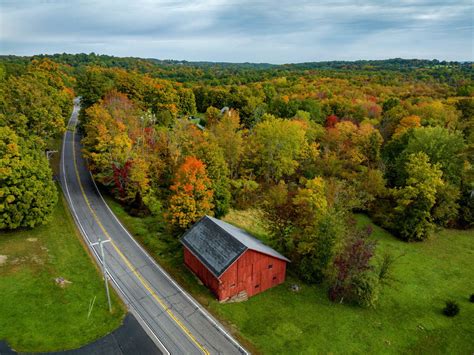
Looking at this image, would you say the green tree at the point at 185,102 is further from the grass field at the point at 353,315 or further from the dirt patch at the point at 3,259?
the dirt patch at the point at 3,259

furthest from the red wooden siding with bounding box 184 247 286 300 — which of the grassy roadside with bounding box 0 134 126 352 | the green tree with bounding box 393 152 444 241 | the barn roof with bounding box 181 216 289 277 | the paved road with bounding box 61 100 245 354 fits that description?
the green tree with bounding box 393 152 444 241

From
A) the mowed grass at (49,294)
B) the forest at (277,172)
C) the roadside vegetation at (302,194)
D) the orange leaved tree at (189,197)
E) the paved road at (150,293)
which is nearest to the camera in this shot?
the mowed grass at (49,294)

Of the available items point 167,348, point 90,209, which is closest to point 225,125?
point 90,209

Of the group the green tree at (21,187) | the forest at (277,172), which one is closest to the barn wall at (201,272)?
the forest at (277,172)

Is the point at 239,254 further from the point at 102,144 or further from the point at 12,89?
the point at 12,89

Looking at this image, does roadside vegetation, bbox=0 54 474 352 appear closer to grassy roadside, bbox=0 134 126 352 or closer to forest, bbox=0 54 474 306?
forest, bbox=0 54 474 306

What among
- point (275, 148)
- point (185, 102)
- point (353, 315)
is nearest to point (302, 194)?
point (353, 315)
